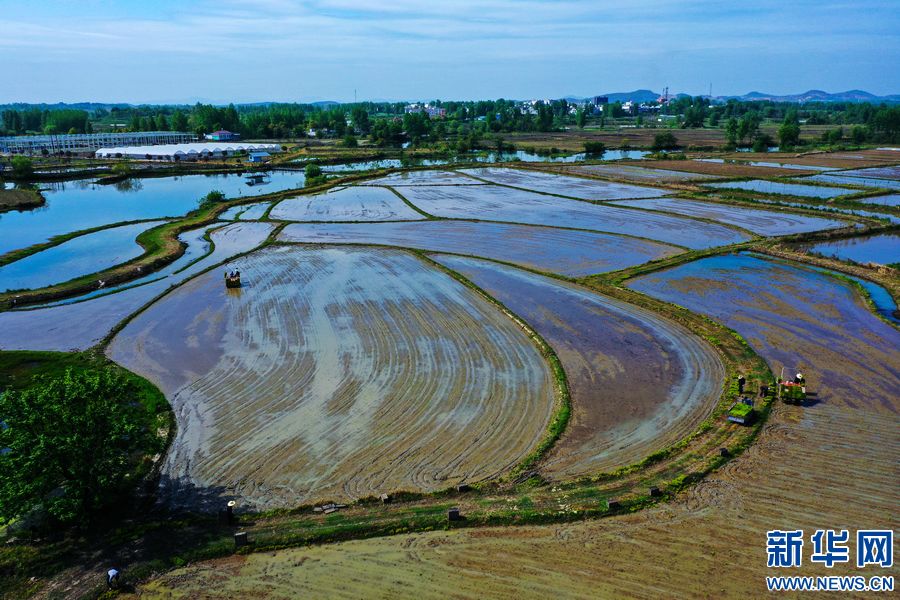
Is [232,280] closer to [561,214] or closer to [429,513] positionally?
[429,513]

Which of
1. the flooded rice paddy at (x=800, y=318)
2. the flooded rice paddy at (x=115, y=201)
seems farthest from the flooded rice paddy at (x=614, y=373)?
the flooded rice paddy at (x=115, y=201)

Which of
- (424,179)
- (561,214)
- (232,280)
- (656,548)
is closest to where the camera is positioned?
(656,548)

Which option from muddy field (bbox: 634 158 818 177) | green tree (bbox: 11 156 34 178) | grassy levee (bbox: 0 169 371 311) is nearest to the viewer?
grassy levee (bbox: 0 169 371 311)

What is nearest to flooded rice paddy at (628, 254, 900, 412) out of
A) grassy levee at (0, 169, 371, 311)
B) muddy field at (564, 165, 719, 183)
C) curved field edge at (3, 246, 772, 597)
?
curved field edge at (3, 246, 772, 597)

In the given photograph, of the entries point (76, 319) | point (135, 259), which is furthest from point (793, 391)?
point (135, 259)

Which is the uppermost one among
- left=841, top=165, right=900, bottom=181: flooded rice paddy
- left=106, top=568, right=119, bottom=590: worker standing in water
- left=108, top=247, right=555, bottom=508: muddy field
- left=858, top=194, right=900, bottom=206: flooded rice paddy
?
left=841, top=165, right=900, bottom=181: flooded rice paddy

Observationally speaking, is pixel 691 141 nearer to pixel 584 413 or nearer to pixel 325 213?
pixel 325 213

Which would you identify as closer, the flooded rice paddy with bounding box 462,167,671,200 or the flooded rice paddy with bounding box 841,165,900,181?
the flooded rice paddy with bounding box 462,167,671,200

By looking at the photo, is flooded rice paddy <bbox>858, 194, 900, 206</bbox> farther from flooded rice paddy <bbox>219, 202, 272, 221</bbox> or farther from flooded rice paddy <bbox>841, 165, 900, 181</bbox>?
flooded rice paddy <bbox>219, 202, 272, 221</bbox>
